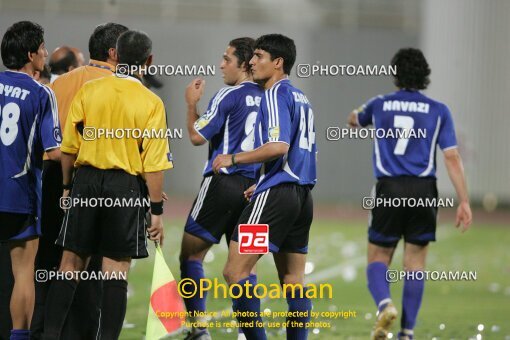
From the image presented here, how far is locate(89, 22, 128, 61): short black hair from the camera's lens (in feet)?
22.3

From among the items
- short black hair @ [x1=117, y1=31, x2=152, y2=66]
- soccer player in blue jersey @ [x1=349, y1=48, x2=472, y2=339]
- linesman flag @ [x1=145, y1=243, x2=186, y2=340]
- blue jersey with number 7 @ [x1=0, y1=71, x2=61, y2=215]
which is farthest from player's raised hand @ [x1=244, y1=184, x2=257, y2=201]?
blue jersey with number 7 @ [x1=0, y1=71, x2=61, y2=215]

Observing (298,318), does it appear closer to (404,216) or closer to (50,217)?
(404,216)

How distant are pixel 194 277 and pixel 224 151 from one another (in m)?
0.99

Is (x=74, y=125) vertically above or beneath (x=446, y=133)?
above

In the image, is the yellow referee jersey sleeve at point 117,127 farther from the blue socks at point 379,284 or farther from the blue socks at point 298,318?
the blue socks at point 379,284

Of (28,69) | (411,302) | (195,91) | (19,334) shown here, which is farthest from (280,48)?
(19,334)

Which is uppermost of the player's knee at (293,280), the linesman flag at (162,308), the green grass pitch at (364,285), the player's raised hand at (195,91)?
the player's raised hand at (195,91)

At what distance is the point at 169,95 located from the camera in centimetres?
2566

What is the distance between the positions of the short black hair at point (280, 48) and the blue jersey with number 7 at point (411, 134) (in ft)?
4.34

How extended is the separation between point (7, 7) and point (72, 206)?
62.2ft

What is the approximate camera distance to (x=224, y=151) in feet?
25.1

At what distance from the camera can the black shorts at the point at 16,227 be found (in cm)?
641

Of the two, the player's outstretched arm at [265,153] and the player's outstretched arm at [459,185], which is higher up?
the player's outstretched arm at [265,153]

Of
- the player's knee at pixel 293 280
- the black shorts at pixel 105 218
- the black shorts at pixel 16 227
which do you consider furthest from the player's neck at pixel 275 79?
the black shorts at pixel 16 227
